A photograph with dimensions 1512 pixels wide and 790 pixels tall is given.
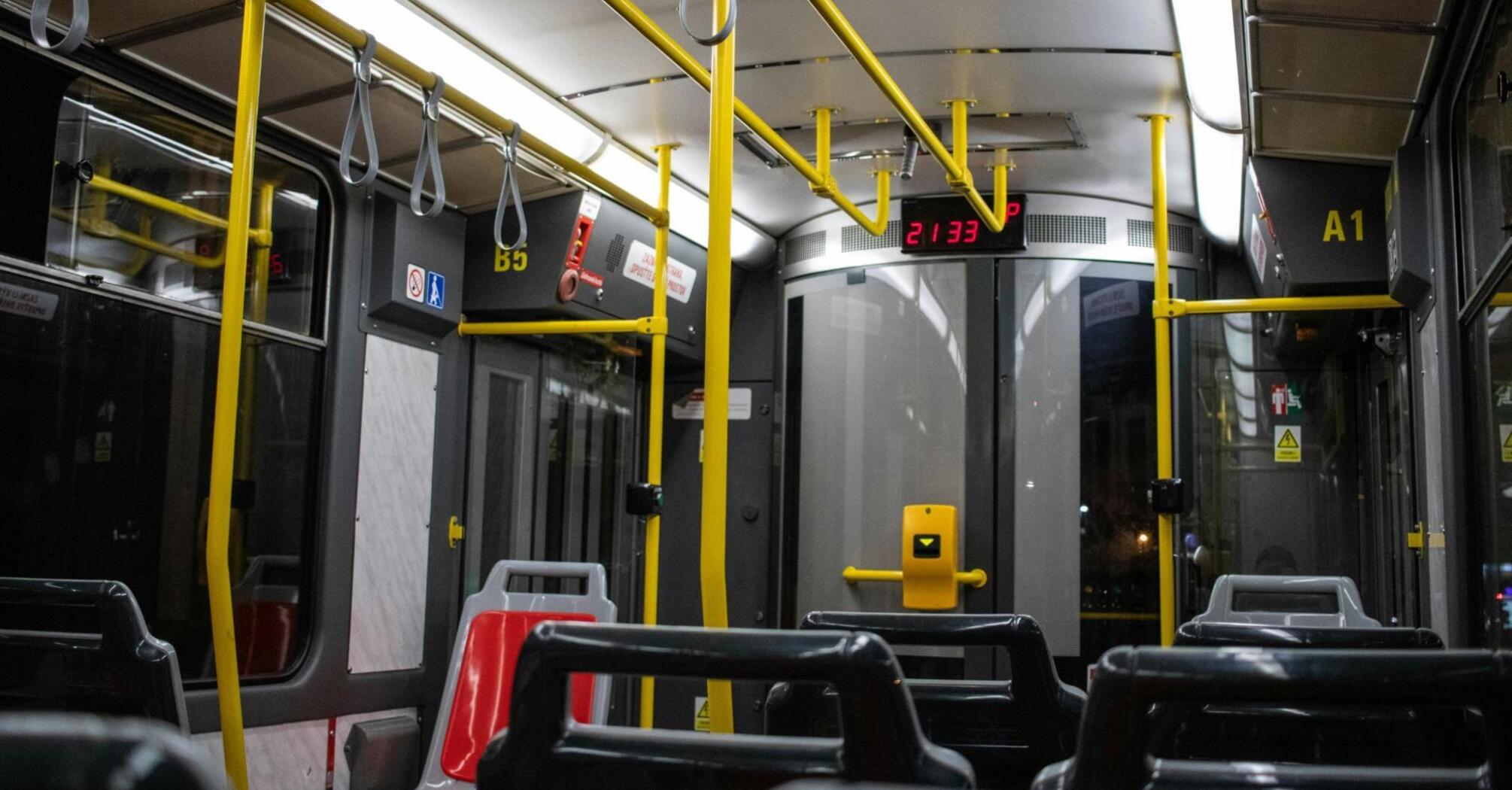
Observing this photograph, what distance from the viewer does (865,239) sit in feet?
22.5

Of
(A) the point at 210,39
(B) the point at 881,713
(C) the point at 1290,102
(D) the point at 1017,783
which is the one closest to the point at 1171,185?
(C) the point at 1290,102

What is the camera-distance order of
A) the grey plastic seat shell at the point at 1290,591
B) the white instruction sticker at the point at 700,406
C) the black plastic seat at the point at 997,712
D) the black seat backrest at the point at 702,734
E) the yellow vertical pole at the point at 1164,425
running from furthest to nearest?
the white instruction sticker at the point at 700,406, the yellow vertical pole at the point at 1164,425, the grey plastic seat shell at the point at 1290,591, the black plastic seat at the point at 997,712, the black seat backrest at the point at 702,734

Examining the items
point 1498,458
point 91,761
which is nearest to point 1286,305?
point 1498,458

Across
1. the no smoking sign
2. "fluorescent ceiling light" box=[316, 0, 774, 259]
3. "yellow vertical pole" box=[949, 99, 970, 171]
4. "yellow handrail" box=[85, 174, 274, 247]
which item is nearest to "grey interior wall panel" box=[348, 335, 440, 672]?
the no smoking sign

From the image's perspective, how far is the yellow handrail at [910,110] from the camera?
3.69 m

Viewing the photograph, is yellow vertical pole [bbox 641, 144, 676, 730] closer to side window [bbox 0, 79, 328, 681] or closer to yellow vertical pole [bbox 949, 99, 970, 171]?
yellow vertical pole [bbox 949, 99, 970, 171]

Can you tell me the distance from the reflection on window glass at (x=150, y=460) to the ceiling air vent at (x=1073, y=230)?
3517 millimetres

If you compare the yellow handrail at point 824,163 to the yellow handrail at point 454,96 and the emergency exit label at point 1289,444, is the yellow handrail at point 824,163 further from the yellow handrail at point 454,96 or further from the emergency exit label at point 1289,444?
the emergency exit label at point 1289,444

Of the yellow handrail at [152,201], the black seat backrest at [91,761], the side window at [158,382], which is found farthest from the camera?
the yellow handrail at [152,201]

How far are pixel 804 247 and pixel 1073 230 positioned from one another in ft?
4.55

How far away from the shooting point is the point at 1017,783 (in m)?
2.27

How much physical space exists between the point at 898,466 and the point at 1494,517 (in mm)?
3323

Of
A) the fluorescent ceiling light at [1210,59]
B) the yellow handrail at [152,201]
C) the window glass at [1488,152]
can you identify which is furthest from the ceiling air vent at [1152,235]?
the yellow handrail at [152,201]

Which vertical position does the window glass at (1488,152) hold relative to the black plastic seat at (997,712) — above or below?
above
